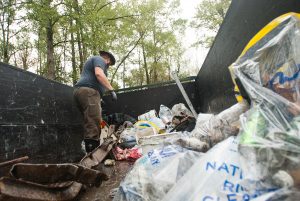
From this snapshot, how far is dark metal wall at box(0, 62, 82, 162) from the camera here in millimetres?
2264

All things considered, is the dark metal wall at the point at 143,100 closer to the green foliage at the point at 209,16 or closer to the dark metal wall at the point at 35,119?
the dark metal wall at the point at 35,119

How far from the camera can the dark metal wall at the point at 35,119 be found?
2.26 meters

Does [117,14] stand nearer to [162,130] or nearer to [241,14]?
[162,130]

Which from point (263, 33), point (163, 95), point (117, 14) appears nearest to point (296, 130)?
point (263, 33)

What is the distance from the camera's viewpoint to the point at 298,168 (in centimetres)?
75

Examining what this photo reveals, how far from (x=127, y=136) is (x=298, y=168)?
10.9 ft

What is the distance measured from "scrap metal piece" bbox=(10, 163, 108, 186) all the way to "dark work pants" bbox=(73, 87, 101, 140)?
66.2 inches

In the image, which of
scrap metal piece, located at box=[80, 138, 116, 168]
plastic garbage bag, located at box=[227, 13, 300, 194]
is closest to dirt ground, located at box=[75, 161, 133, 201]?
scrap metal piece, located at box=[80, 138, 116, 168]

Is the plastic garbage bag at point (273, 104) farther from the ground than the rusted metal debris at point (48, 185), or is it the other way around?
the plastic garbage bag at point (273, 104)

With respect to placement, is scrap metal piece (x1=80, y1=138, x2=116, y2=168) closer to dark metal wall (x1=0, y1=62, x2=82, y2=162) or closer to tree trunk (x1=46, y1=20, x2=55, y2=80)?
dark metal wall (x1=0, y1=62, x2=82, y2=162)

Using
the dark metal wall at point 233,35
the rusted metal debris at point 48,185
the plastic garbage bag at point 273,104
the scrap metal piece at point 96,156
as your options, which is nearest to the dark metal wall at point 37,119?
the scrap metal piece at point 96,156

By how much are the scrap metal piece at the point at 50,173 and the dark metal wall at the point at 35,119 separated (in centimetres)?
84

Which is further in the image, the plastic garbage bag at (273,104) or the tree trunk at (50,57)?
the tree trunk at (50,57)

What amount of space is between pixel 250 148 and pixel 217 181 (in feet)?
0.55
